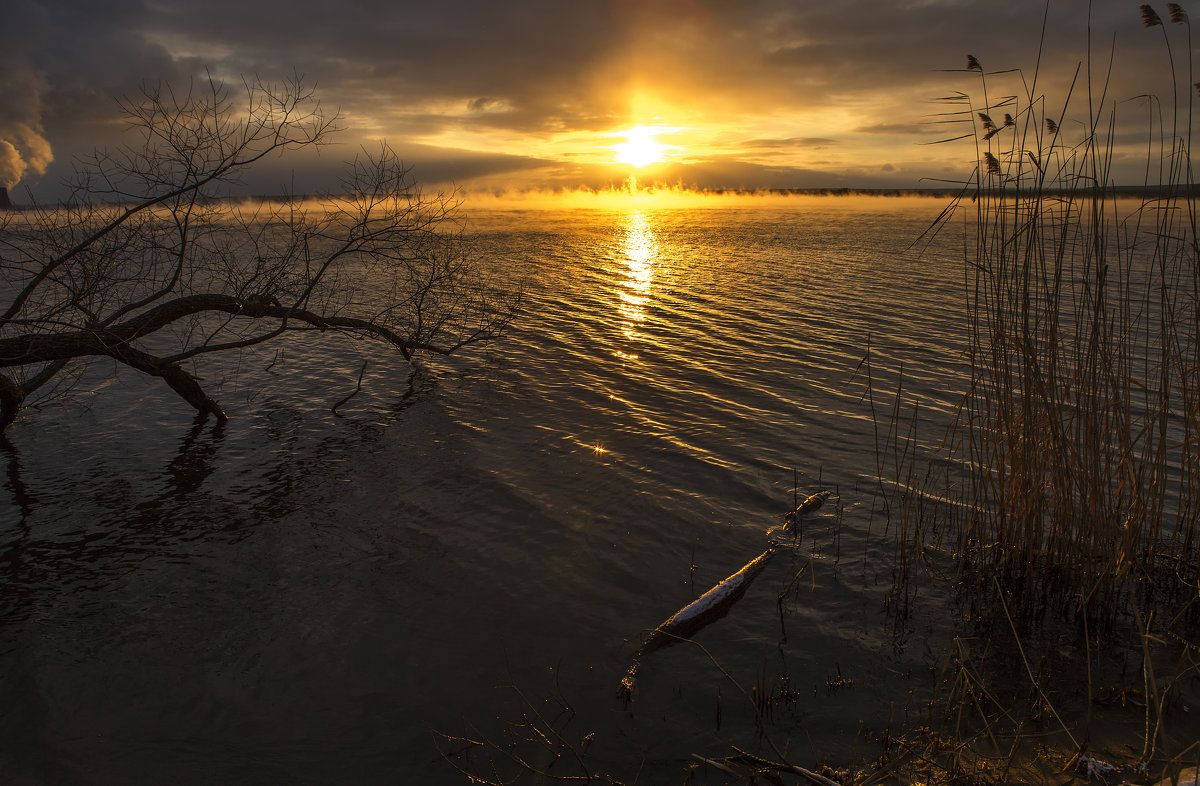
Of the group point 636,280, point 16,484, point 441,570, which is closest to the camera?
point 441,570

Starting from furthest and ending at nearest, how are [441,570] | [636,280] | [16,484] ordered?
1. [636,280]
2. [16,484]
3. [441,570]

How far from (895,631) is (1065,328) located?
14586 mm

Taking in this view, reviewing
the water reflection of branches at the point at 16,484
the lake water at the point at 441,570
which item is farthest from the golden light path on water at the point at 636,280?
the water reflection of branches at the point at 16,484

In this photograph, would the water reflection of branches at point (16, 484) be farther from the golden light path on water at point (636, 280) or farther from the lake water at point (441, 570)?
the golden light path on water at point (636, 280)

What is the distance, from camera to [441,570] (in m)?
7.00

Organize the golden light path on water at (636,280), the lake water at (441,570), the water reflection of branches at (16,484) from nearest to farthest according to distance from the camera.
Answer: the lake water at (441,570) → the water reflection of branches at (16,484) → the golden light path on water at (636,280)

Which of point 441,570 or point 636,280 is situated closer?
point 441,570

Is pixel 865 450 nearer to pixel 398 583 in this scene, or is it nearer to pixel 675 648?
pixel 675 648

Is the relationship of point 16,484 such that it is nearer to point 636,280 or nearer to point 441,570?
point 441,570

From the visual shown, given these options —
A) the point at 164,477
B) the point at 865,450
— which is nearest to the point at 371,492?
the point at 164,477

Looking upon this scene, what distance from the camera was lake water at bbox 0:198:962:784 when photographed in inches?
190

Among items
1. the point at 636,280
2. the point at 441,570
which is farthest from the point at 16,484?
the point at 636,280

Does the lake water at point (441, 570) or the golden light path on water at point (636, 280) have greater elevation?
the golden light path on water at point (636, 280)

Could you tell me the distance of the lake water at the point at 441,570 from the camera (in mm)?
4816
